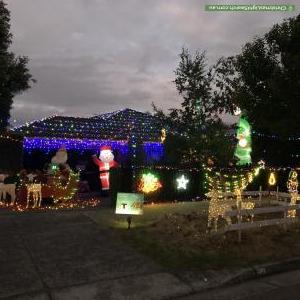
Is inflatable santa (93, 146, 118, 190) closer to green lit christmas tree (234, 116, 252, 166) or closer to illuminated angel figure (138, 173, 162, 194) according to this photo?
illuminated angel figure (138, 173, 162, 194)

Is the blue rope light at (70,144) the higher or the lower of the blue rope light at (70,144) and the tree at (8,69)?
the lower

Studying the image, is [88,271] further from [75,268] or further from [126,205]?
[126,205]

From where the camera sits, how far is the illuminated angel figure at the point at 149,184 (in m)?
14.6

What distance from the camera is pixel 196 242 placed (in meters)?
9.09

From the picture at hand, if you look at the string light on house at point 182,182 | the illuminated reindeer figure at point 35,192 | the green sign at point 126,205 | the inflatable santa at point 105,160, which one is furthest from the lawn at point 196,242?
the inflatable santa at point 105,160

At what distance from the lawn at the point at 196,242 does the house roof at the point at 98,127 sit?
7.35 metres

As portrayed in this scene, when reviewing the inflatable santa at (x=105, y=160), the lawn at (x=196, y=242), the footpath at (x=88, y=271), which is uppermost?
the inflatable santa at (x=105, y=160)

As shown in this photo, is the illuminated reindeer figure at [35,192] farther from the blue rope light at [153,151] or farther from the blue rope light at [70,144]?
the blue rope light at [153,151]

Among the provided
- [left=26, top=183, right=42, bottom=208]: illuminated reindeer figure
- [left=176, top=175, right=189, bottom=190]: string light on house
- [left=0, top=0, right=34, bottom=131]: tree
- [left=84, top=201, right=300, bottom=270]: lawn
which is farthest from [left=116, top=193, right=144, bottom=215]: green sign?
[left=0, top=0, right=34, bottom=131]: tree

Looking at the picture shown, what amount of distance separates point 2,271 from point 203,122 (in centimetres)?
1837

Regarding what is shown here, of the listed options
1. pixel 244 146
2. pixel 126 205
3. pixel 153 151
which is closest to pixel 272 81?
pixel 244 146

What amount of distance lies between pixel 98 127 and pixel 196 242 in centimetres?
1130

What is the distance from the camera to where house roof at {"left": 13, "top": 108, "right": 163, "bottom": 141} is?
18.3 m

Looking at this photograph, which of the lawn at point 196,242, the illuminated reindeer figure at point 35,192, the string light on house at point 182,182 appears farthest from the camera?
the string light on house at point 182,182
